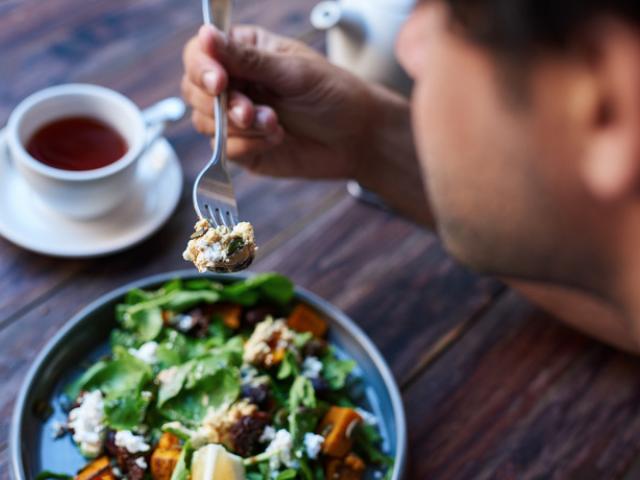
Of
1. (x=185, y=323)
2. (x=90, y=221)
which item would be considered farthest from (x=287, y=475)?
(x=90, y=221)

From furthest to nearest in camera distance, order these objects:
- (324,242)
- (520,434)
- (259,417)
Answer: (324,242)
(520,434)
(259,417)

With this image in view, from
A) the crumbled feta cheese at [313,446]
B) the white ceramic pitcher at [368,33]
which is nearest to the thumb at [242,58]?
the white ceramic pitcher at [368,33]

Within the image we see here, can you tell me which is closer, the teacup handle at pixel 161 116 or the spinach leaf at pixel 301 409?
the spinach leaf at pixel 301 409

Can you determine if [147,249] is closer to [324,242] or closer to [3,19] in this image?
[324,242]

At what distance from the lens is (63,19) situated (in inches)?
51.9

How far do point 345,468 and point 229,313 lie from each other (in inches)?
9.5

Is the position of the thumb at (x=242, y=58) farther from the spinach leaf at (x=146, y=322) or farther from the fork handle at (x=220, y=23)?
the spinach leaf at (x=146, y=322)

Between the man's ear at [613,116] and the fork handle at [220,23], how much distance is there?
476mm

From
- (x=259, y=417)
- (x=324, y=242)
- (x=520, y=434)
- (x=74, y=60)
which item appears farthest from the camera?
(x=74, y=60)

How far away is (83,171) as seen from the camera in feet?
3.50

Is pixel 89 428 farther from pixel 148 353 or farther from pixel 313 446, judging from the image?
pixel 313 446

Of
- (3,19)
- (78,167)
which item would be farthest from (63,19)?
(78,167)

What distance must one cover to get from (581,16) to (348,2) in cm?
66

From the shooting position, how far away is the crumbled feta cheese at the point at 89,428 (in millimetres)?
867
